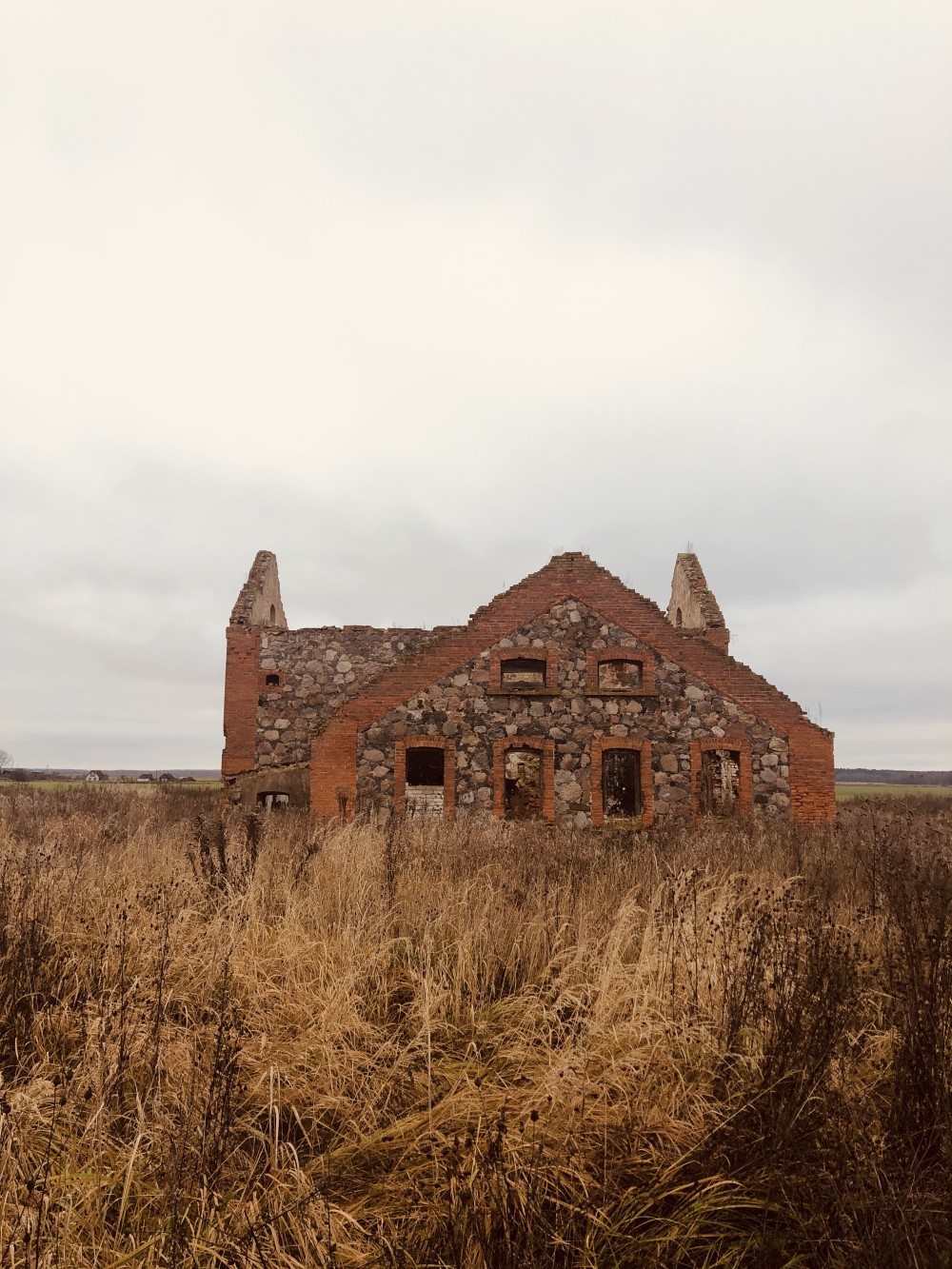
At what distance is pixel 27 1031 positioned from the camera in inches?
168

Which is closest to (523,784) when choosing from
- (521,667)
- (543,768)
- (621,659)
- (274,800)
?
(543,768)

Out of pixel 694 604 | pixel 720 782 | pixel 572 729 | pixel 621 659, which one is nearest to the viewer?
pixel 572 729

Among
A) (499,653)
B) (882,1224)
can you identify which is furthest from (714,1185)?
(499,653)

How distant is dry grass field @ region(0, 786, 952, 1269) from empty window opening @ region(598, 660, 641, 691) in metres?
10.4

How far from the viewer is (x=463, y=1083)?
3.72 m

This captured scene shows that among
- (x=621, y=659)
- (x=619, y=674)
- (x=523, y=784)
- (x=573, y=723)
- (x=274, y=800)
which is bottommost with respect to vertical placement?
(x=274, y=800)

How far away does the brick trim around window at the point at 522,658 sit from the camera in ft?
53.3

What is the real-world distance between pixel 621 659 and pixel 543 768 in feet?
9.32

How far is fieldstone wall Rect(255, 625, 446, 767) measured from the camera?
22.3m

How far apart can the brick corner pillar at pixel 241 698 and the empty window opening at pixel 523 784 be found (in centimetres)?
767

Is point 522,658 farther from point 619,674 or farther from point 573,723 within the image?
point 619,674

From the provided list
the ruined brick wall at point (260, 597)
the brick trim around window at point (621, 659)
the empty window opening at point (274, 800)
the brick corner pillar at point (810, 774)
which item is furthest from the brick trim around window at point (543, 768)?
the ruined brick wall at point (260, 597)

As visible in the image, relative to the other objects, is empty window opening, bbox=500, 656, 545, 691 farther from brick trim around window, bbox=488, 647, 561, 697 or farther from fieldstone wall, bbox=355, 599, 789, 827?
fieldstone wall, bbox=355, 599, 789, 827

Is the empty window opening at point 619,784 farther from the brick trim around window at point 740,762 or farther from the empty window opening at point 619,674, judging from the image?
the brick trim around window at point 740,762
